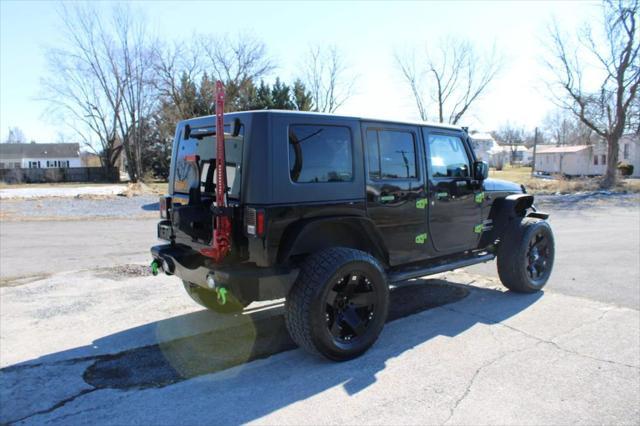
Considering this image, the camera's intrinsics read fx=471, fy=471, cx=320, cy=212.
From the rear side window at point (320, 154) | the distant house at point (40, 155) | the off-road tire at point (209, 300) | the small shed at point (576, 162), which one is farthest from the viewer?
the distant house at point (40, 155)

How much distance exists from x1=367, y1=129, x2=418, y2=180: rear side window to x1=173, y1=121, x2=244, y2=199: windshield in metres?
1.28

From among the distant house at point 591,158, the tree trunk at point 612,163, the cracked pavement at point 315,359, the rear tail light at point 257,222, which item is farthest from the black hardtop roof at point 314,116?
the distant house at point 591,158

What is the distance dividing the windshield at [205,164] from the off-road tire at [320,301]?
2.85 feet

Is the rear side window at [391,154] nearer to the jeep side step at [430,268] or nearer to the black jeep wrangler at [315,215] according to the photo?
the black jeep wrangler at [315,215]

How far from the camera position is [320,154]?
4.09 m

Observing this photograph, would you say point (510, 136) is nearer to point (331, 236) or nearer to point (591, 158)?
point (591, 158)

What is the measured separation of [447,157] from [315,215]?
2118 millimetres

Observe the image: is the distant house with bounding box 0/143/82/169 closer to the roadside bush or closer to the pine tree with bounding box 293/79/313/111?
the pine tree with bounding box 293/79/313/111

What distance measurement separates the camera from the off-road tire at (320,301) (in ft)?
12.1

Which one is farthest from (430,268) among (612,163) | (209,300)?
(612,163)

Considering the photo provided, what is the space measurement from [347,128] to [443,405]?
2400mm

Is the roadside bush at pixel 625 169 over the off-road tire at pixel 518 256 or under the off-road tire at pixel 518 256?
over

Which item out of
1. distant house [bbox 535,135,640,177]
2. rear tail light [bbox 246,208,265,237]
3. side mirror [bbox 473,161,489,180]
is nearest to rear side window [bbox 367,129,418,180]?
side mirror [bbox 473,161,489,180]

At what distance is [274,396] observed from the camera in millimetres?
3336
